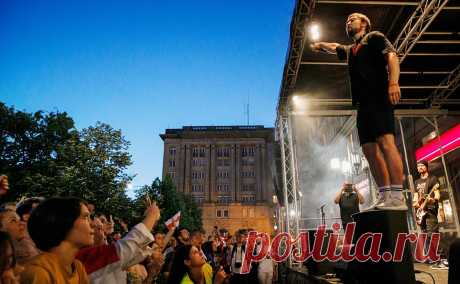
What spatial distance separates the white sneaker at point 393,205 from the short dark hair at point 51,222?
8.60 ft

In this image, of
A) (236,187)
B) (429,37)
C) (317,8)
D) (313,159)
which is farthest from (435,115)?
(236,187)

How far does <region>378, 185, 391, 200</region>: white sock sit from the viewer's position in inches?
118

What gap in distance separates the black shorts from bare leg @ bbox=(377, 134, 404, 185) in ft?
0.22

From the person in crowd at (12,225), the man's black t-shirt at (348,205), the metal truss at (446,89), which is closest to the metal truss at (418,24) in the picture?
the metal truss at (446,89)

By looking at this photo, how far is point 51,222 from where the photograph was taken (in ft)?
6.58

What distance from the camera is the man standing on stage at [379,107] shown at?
3033 mm

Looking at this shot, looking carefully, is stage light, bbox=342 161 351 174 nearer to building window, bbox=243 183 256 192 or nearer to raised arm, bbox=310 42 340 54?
raised arm, bbox=310 42 340 54

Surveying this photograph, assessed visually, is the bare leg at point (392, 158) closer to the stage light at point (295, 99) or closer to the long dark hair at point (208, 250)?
the long dark hair at point (208, 250)

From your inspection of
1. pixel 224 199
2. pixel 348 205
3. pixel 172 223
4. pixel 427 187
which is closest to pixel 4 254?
pixel 172 223

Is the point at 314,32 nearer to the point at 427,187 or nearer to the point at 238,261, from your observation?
the point at 427,187

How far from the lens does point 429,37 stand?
848 centimetres

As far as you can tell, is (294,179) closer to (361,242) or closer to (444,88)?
(444,88)

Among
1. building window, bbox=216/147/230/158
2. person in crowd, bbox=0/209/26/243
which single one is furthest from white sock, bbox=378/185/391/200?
building window, bbox=216/147/230/158

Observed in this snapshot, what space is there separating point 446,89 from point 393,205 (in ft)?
29.4
